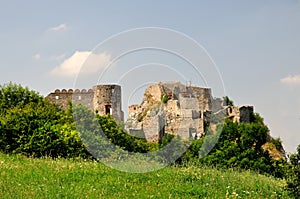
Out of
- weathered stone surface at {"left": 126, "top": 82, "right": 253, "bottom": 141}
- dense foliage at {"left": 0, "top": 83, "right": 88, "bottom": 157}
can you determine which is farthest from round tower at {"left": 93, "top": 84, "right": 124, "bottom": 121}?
dense foliage at {"left": 0, "top": 83, "right": 88, "bottom": 157}

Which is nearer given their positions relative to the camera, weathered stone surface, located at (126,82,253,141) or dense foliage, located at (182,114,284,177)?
dense foliage, located at (182,114,284,177)

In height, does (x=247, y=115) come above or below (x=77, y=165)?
above

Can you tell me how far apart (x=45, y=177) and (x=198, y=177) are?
160 inches

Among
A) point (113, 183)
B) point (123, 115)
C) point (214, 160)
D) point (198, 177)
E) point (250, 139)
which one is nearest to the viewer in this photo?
point (113, 183)

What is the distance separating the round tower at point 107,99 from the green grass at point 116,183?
37.5 meters

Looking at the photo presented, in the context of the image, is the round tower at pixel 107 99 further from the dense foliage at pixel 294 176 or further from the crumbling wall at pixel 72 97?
the dense foliage at pixel 294 176

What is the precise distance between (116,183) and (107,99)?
142ft

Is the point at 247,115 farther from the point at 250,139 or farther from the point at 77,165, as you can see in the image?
the point at 77,165

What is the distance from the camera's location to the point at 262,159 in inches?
1506

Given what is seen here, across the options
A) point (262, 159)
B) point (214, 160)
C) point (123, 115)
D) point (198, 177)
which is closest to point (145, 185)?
point (198, 177)

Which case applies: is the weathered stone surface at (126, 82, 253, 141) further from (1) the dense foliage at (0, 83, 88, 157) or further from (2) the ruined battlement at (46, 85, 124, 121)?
(1) the dense foliage at (0, 83, 88, 157)

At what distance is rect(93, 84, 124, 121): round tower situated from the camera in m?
55.2

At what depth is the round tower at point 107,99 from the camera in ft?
181

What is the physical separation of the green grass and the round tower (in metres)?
37.5
